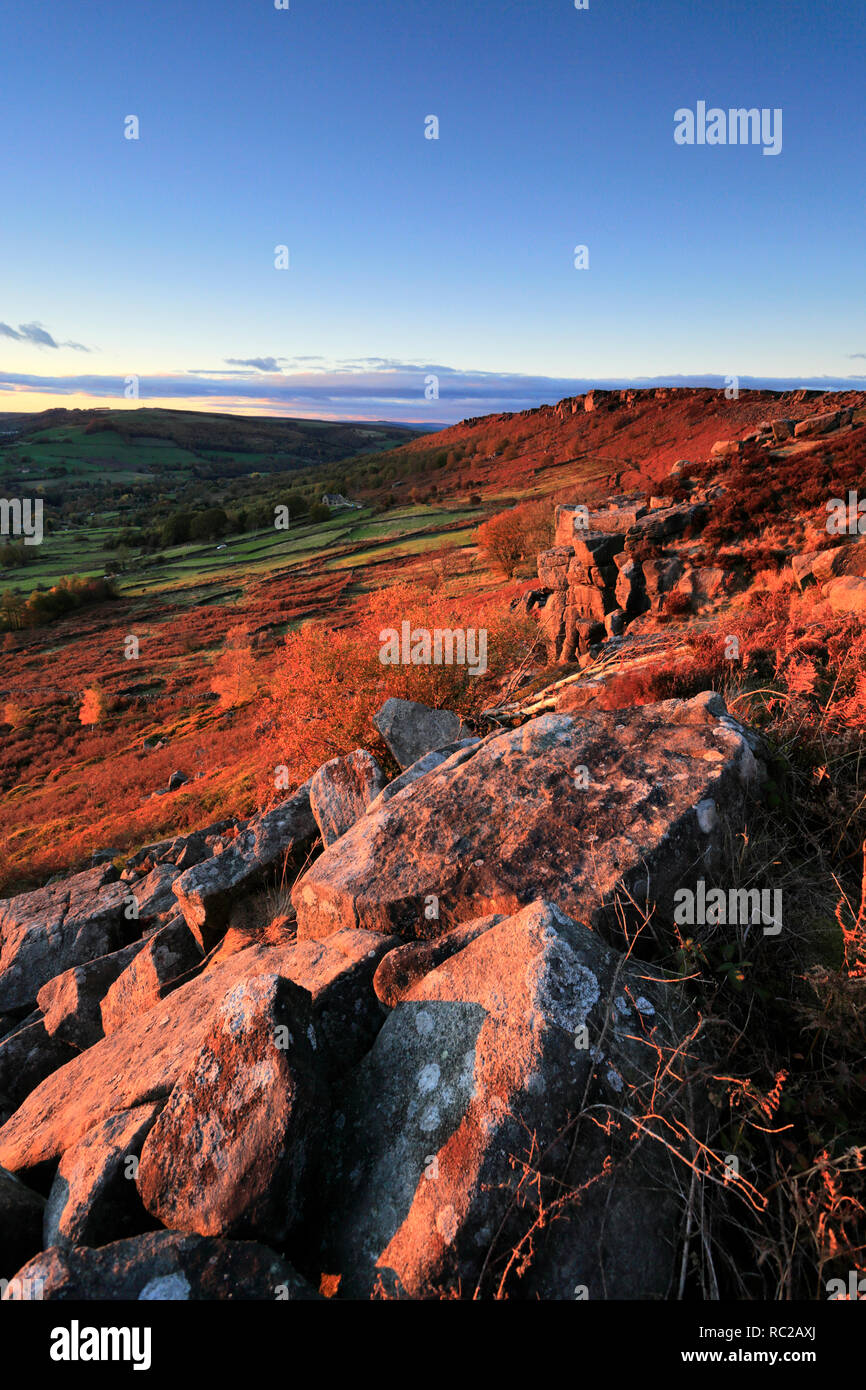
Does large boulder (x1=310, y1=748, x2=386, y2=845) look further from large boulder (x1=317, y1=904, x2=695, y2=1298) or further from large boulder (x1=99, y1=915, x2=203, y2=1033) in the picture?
large boulder (x1=317, y1=904, x2=695, y2=1298)

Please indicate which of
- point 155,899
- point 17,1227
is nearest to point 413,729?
point 155,899

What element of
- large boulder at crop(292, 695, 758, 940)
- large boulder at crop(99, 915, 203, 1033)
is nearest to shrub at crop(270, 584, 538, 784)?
large boulder at crop(99, 915, 203, 1033)

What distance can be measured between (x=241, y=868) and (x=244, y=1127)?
4133mm

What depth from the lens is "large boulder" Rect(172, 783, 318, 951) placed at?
6523mm

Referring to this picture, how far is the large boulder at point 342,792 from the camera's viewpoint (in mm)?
6902

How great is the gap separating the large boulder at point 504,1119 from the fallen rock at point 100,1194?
0.96 m

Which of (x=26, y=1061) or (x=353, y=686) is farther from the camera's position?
(x=353, y=686)

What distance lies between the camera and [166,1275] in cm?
241

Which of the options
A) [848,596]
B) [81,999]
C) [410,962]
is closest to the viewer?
[410,962]

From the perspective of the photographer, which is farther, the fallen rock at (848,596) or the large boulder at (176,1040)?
the fallen rock at (848,596)

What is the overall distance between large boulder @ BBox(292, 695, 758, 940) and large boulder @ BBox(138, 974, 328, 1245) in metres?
1.33

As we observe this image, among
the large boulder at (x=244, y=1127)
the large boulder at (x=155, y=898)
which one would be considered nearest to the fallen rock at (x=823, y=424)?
the large boulder at (x=155, y=898)

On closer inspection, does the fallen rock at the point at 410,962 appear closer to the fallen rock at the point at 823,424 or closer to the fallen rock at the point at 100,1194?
the fallen rock at the point at 100,1194

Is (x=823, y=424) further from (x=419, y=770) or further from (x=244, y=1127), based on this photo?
(x=244, y=1127)
